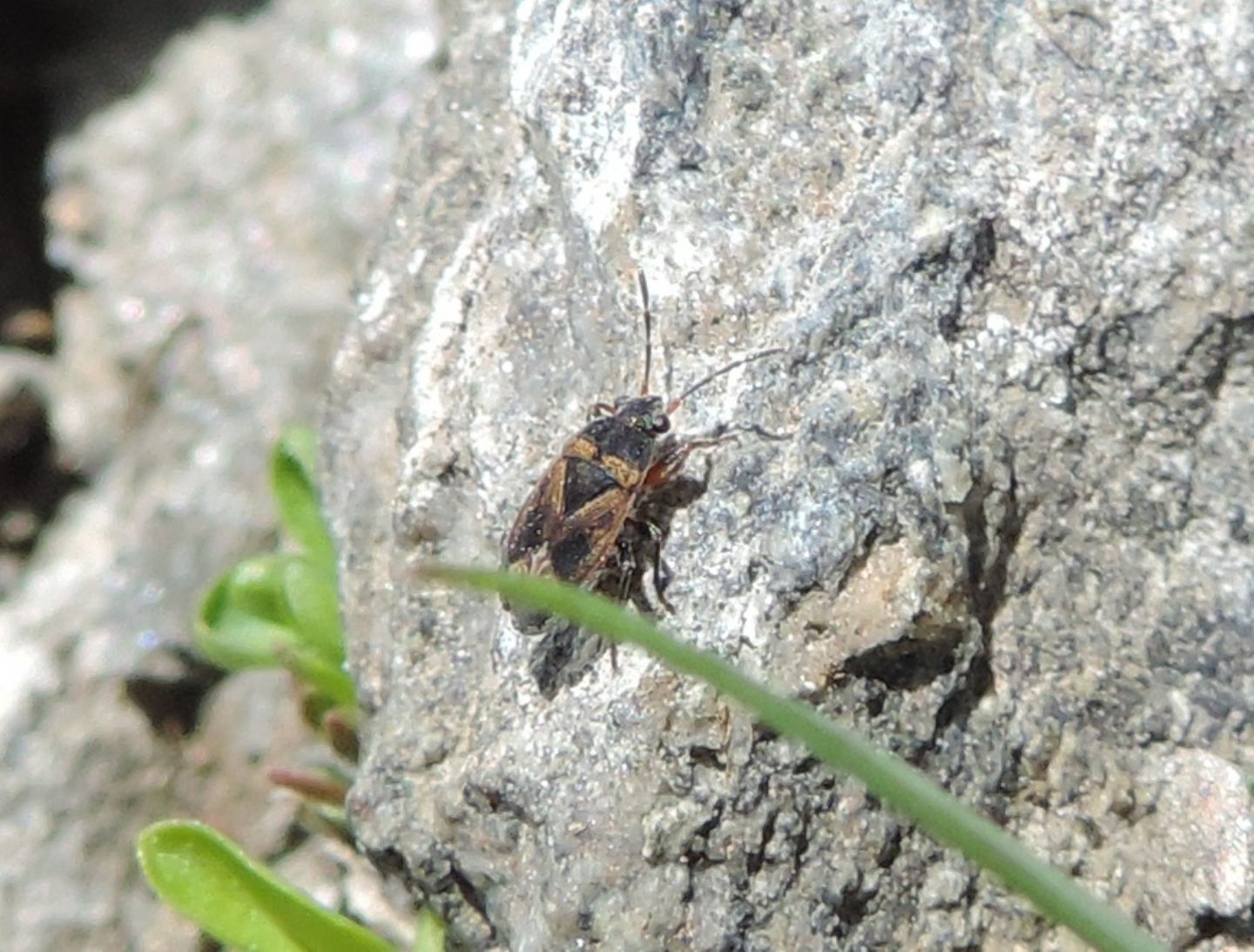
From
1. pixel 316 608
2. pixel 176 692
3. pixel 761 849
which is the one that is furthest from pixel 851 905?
pixel 176 692

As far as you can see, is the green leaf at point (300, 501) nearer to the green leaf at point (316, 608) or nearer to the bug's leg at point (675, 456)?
the green leaf at point (316, 608)

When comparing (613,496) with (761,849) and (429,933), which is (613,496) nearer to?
A: (761,849)

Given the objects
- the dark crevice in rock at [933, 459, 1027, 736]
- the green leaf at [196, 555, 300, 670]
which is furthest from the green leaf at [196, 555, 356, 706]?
the dark crevice in rock at [933, 459, 1027, 736]

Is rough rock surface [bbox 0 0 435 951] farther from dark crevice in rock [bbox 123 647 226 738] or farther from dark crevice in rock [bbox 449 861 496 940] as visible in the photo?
dark crevice in rock [bbox 449 861 496 940]

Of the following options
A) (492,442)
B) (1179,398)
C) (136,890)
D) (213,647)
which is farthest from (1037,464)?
(136,890)

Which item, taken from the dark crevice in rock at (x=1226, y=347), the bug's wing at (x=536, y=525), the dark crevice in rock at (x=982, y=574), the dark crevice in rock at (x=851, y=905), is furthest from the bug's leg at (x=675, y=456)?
the dark crevice in rock at (x=1226, y=347)
